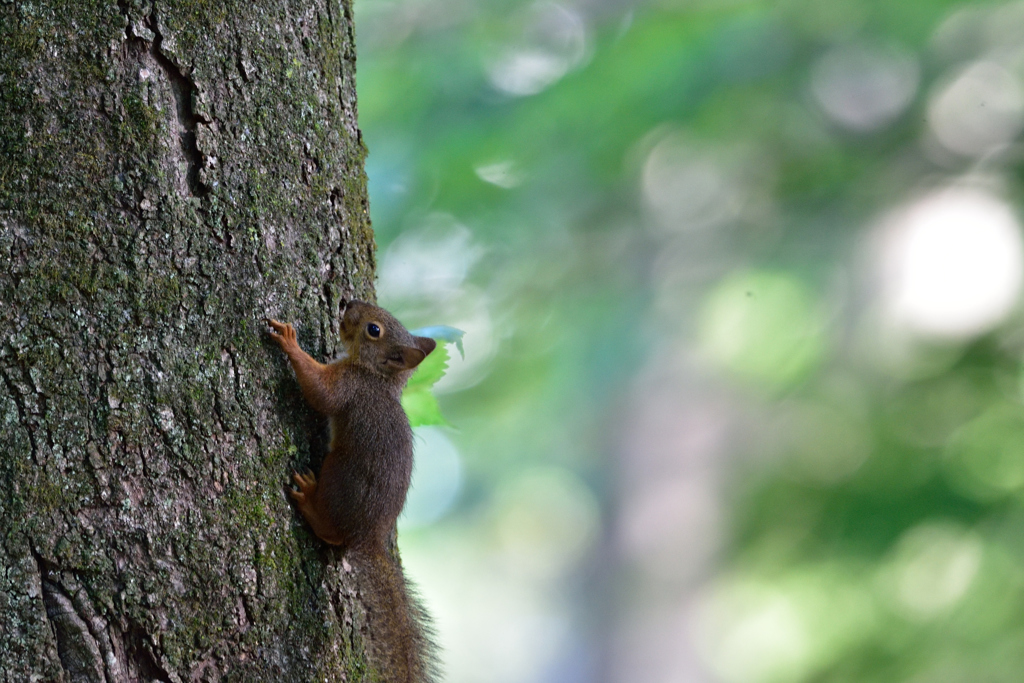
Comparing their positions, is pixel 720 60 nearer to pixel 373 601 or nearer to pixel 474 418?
pixel 474 418

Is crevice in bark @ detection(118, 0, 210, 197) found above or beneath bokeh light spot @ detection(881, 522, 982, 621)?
beneath

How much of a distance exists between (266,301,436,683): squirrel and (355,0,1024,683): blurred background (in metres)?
3.32

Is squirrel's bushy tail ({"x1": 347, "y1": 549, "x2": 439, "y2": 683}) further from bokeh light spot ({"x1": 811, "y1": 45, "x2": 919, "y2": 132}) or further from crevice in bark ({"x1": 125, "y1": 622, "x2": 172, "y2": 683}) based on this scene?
bokeh light spot ({"x1": 811, "y1": 45, "x2": 919, "y2": 132})

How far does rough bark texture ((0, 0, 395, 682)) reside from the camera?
1.29m

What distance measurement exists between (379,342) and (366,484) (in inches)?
21.6

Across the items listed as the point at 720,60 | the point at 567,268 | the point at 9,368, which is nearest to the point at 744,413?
the point at 567,268

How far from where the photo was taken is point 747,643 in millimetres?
7004

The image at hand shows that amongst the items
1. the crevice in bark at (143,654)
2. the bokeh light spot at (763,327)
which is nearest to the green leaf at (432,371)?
the crevice in bark at (143,654)

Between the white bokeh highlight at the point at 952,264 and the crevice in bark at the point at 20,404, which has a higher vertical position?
the white bokeh highlight at the point at 952,264

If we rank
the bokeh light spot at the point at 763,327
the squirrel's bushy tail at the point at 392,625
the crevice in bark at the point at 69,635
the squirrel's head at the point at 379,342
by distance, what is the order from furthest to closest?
the bokeh light spot at the point at 763,327
the squirrel's head at the point at 379,342
the squirrel's bushy tail at the point at 392,625
the crevice in bark at the point at 69,635

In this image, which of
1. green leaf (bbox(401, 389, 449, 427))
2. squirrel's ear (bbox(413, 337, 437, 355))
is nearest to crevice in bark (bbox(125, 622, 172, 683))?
green leaf (bbox(401, 389, 449, 427))

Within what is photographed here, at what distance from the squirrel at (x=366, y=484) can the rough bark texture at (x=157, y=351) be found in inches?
1.5

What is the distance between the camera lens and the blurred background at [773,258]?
5.36 m

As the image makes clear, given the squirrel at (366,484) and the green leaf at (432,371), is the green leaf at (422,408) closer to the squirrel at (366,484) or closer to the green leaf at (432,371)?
the green leaf at (432,371)
